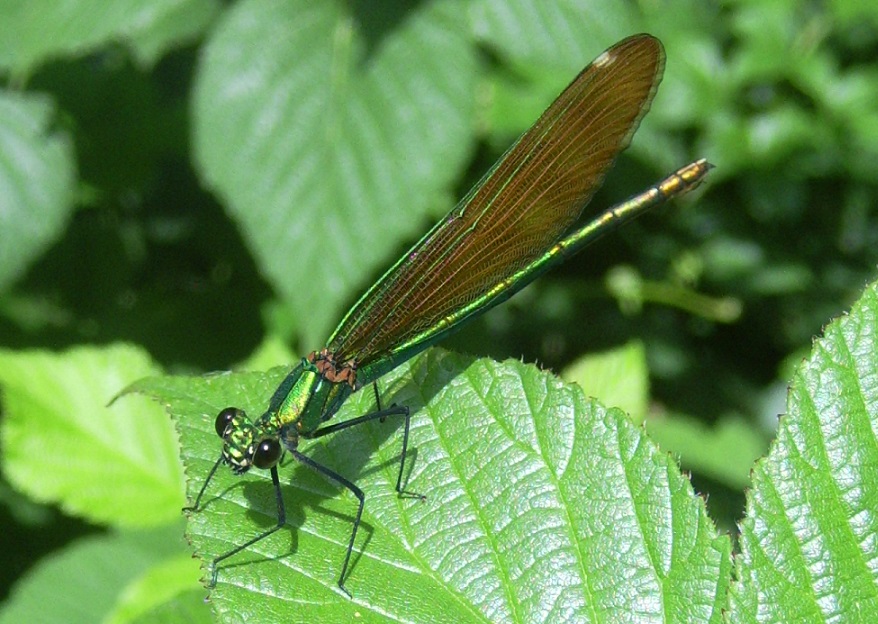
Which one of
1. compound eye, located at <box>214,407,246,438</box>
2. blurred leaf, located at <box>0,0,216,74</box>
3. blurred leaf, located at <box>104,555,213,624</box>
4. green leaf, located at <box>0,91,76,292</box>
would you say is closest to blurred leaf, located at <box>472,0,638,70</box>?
blurred leaf, located at <box>0,0,216,74</box>

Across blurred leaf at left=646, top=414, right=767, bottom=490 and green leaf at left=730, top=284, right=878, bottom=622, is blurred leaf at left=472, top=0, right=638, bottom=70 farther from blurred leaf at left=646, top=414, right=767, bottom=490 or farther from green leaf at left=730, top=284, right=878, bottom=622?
green leaf at left=730, top=284, right=878, bottom=622

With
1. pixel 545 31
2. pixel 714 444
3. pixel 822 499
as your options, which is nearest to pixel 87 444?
pixel 545 31

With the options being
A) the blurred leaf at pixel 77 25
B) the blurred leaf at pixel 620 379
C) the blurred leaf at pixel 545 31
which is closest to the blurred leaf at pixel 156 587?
the blurred leaf at pixel 620 379

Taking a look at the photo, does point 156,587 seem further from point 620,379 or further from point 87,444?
point 620,379

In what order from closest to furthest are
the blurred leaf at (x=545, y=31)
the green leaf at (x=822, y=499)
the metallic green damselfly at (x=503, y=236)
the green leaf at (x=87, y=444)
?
1. the green leaf at (x=822, y=499)
2. the metallic green damselfly at (x=503, y=236)
3. the green leaf at (x=87, y=444)
4. the blurred leaf at (x=545, y=31)

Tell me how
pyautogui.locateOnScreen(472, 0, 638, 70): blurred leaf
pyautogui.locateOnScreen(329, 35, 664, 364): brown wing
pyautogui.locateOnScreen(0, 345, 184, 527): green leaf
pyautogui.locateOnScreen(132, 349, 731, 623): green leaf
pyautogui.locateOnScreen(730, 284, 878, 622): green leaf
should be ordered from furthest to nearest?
pyautogui.locateOnScreen(472, 0, 638, 70): blurred leaf → pyautogui.locateOnScreen(0, 345, 184, 527): green leaf → pyautogui.locateOnScreen(329, 35, 664, 364): brown wing → pyautogui.locateOnScreen(132, 349, 731, 623): green leaf → pyautogui.locateOnScreen(730, 284, 878, 622): green leaf

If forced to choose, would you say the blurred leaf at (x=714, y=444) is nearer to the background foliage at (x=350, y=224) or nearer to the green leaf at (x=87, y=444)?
the background foliage at (x=350, y=224)

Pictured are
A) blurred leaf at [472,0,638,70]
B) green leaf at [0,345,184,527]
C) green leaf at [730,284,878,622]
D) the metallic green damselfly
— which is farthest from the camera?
blurred leaf at [472,0,638,70]

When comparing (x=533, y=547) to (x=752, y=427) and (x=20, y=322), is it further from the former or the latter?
(x=752, y=427)
